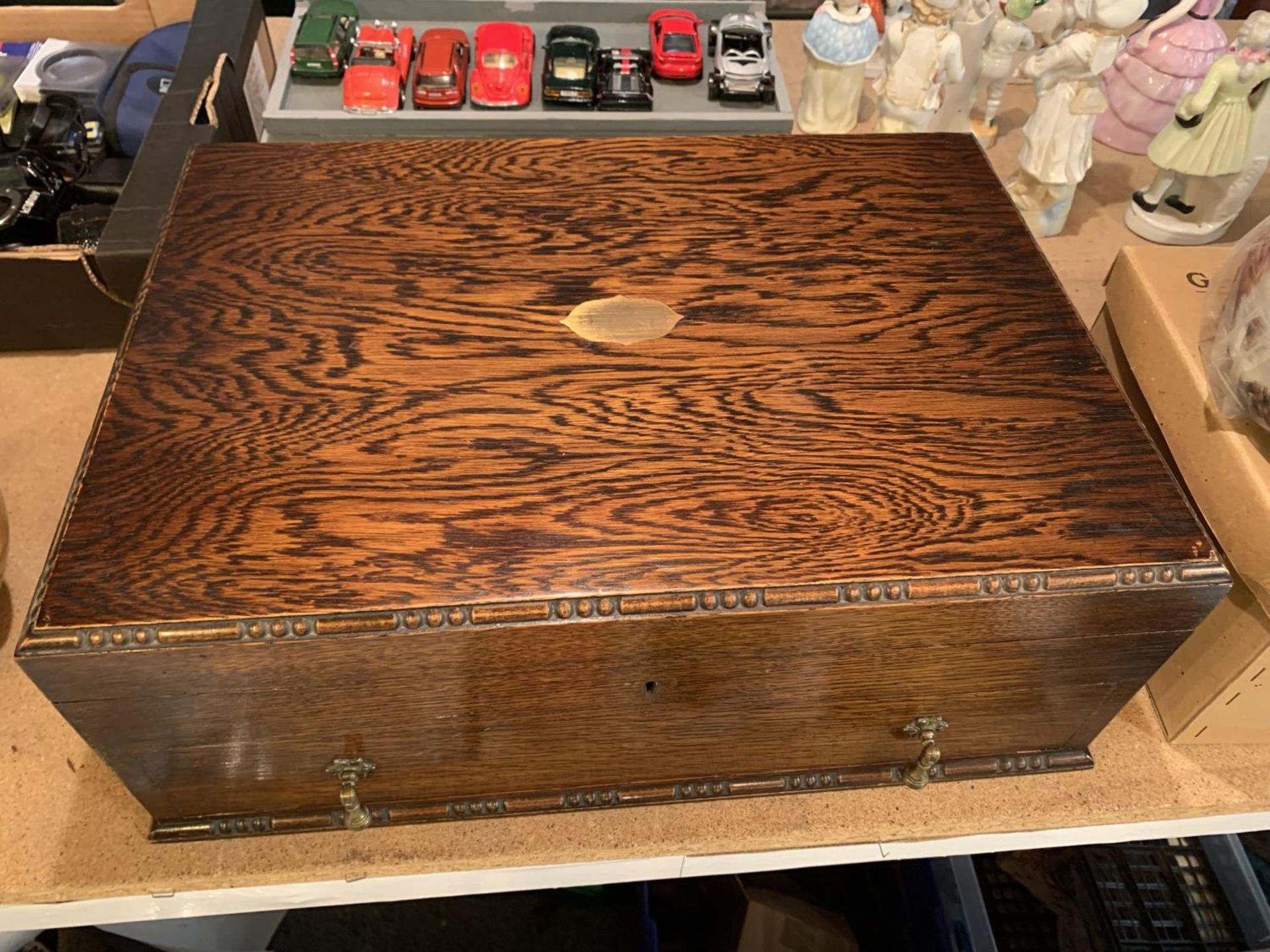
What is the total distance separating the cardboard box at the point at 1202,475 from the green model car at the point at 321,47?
84cm

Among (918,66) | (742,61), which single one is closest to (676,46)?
(742,61)

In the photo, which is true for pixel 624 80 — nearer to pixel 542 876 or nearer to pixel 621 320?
pixel 621 320

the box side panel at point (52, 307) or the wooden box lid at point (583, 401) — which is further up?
the wooden box lid at point (583, 401)

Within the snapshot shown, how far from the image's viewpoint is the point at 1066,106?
974 millimetres

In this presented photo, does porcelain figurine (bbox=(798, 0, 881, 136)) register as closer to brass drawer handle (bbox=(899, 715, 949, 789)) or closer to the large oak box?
the large oak box

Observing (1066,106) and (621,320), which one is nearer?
(621,320)

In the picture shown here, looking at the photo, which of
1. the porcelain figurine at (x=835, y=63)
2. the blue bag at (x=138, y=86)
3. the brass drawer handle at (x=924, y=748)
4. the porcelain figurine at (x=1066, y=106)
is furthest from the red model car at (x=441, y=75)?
the brass drawer handle at (x=924, y=748)

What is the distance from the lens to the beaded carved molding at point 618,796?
73 cm

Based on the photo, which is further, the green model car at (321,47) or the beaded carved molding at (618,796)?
the green model car at (321,47)

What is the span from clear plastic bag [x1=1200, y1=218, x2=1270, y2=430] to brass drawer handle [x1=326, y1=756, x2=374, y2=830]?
668 mm

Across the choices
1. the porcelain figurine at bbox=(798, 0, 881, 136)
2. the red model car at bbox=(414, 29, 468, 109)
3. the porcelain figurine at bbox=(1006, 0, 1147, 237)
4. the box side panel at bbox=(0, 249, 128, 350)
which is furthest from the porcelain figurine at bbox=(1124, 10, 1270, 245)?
the box side panel at bbox=(0, 249, 128, 350)

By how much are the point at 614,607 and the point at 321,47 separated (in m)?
0.82

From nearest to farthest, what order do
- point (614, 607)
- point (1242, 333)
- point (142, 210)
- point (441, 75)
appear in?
point (614, 607) → point (1242, 333) → point (142, 210) → point (441, 75)

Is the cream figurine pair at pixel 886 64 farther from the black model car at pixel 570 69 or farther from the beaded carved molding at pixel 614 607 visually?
the beaded carved molding at pixel 614 607
